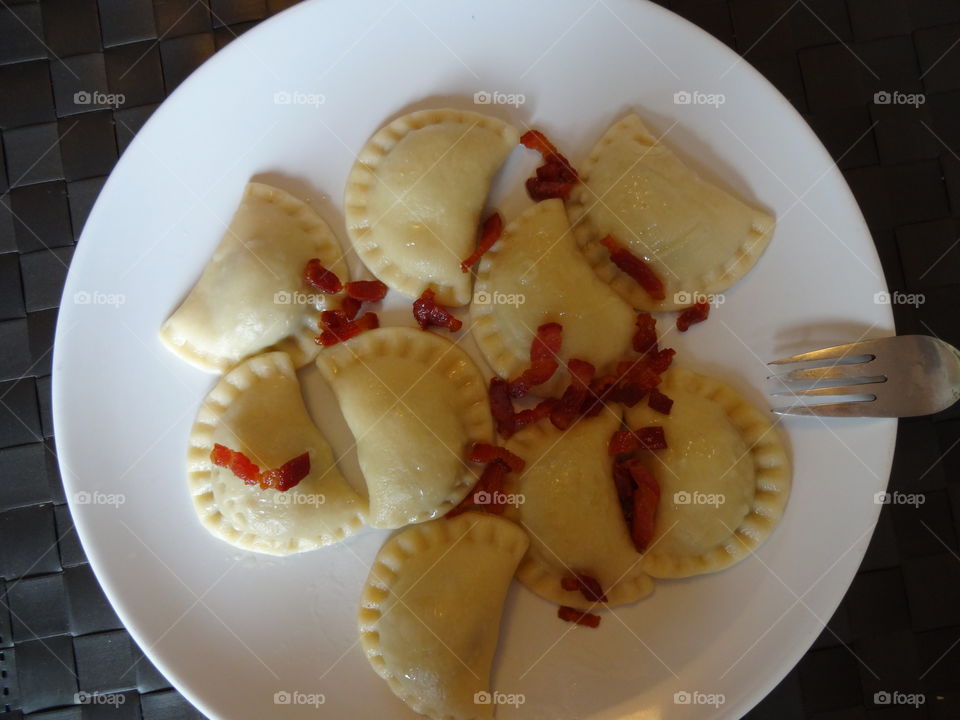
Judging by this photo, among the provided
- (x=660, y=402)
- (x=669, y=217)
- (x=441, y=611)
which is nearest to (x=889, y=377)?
(x=660, y=402)

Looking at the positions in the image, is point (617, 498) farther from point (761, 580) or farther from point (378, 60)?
point (378, 60)

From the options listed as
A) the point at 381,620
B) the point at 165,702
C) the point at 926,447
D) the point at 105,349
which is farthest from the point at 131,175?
the point at 926,447

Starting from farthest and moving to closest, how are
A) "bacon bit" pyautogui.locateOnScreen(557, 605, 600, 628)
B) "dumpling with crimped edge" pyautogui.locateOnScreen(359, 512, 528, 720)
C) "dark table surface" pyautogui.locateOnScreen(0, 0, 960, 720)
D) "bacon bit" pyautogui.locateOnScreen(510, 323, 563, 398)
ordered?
1. "dark table surface" pyautogui.locateOnScreen(0, 0, 960, 720)
2. "bacon bit" pyautogui.locateOnScreen(510, 323, 563, 398)
3. "bacon bit" pyautogui.locateOnScreen(557, 605, 600, 628)
4. "dumpling with crimped edge" pyautogui.locateOnScreen(359, 512, 528, 720)

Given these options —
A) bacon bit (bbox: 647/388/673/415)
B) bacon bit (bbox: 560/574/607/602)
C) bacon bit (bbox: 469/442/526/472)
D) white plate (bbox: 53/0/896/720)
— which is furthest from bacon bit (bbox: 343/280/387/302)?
bacon bit (bbox: 560/574/607/602)

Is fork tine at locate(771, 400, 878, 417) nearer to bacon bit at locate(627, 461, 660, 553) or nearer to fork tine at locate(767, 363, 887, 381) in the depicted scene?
fork tine at locate(767, 363, 887, 381)

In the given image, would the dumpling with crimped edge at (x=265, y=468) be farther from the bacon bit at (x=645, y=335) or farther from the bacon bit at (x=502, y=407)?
the bacon bit at (x=645, y=335)

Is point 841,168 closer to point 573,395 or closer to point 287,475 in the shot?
point 573,395

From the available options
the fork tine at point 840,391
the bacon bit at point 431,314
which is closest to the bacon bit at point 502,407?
the bacon bit at point 431,314
